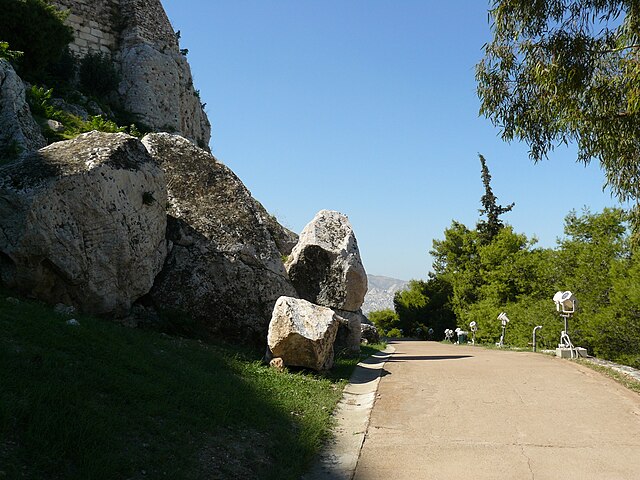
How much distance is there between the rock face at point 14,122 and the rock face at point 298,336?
5460mm

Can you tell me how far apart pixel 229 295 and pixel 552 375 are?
19.9ft

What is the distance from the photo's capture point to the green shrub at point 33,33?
57.1ft

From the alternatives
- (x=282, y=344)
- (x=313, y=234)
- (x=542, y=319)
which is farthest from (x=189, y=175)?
(x=542, y=319)

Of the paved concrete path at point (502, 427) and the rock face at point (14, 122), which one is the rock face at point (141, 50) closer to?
the rock face at point (14, 122)

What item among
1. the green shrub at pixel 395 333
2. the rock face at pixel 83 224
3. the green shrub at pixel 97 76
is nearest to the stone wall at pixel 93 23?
the green shrub at pixel 97 76

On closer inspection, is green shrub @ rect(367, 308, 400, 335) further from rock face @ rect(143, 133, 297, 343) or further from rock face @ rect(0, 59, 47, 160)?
rock face @ rect(0, 59, 47, 160)

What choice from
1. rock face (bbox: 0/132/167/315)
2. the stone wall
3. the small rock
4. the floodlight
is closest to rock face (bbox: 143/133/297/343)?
rock face (bbox: 0/132/167/315)

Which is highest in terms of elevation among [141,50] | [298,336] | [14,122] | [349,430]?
[141,50]

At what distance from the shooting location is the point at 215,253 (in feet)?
34.6

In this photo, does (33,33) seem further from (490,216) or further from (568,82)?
(490,216)

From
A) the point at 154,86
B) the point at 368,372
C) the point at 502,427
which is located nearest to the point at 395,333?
the point at 154,86

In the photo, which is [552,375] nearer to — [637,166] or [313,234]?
[637,166]

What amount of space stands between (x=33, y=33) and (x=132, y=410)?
16992 mm

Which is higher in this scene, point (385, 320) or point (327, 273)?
point (385, 320)
